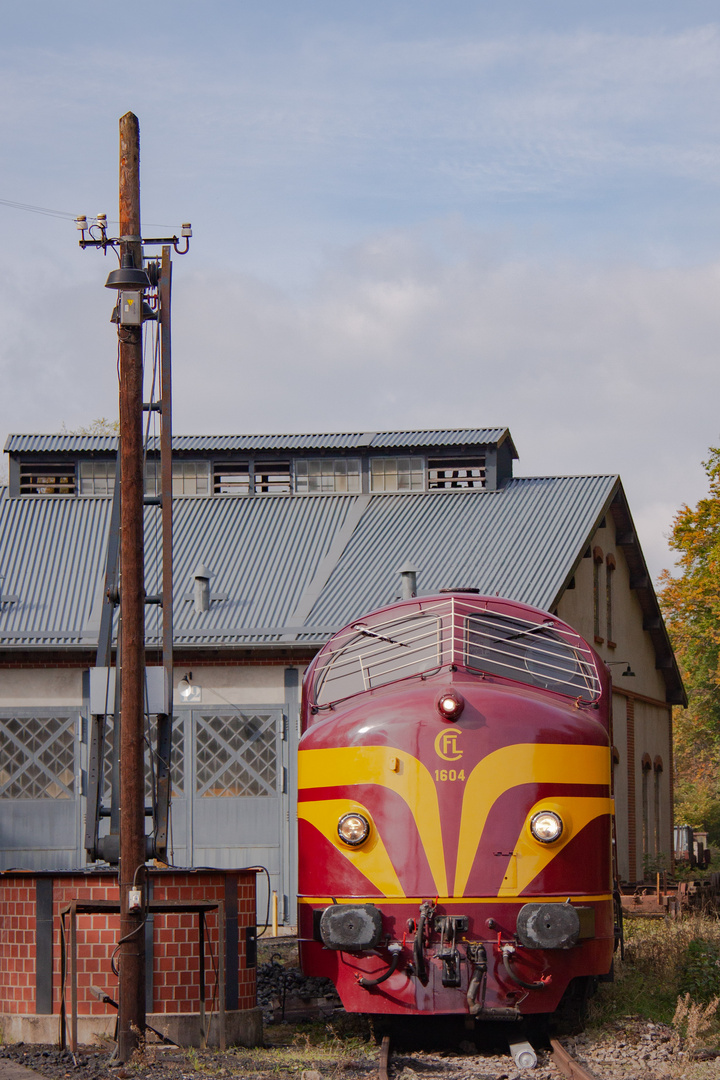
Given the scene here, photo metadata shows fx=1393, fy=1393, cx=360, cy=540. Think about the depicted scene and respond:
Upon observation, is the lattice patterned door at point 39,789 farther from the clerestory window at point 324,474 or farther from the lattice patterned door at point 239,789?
the clerestory window at point 324,474

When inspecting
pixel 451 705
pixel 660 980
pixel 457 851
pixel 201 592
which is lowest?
pixel 660 980

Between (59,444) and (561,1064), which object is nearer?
(561,1064)

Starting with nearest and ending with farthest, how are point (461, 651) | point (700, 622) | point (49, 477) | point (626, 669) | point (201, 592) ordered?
point (461, 651) → point (201, 592) → point (49, 477) → point (626, 669) → point (700, 622)

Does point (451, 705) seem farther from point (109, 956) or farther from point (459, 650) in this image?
point (109, 956)

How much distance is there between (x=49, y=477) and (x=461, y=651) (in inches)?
677

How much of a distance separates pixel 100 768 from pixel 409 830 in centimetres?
443

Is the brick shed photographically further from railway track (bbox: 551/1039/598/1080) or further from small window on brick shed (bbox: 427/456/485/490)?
small window on brick shed (bbox: 427/456/485/490)

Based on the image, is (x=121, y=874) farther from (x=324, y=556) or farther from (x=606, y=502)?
(x=606, y=502)

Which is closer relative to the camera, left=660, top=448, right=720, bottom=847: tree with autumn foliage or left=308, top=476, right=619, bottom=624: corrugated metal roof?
left=308, top=476, right=619, bottom=624: corrugated metal roof

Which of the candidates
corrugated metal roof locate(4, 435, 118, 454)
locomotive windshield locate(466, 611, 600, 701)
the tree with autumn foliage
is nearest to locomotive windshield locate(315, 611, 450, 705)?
locomotive windshield locate(466, 611, 600, 701)

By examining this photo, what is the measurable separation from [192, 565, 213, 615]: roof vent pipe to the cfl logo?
501 inches

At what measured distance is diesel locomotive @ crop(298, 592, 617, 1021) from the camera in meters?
10.1

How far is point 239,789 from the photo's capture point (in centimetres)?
2175

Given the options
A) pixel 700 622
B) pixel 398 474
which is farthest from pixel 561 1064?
pixel 700 622
